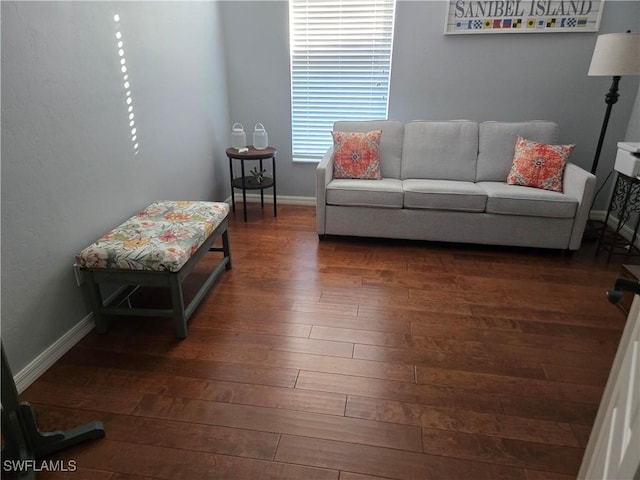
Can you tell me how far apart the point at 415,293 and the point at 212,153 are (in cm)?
235

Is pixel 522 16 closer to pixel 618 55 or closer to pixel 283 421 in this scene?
pixel 618 55

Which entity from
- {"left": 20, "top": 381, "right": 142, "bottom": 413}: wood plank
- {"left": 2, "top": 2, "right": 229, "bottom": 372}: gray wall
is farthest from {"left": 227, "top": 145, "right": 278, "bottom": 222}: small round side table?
{"left": 20, "top": 381, "right": 142, "bottom": 413}: wood plank

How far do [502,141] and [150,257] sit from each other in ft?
9.69

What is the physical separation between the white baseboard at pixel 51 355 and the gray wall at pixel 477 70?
2823 mm

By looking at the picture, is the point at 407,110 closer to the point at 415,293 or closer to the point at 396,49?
the point at 396,49

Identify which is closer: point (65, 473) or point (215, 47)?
point (65, 473)

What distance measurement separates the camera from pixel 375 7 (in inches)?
143

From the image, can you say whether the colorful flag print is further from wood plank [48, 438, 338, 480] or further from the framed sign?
wood plank [48, 438, 338, 480]

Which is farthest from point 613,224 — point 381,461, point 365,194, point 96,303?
point 96,303

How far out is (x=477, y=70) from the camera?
3.63 meters

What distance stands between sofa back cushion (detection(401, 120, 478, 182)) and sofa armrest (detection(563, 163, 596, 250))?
0.72 meters

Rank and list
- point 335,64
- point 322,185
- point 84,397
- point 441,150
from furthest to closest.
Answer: point 335,64 → point 441,150 → point 322,185 → point 84,397

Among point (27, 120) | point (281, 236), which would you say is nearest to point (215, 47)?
point (281, 236)

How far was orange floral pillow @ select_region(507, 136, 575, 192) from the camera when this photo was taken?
10.3 ft
